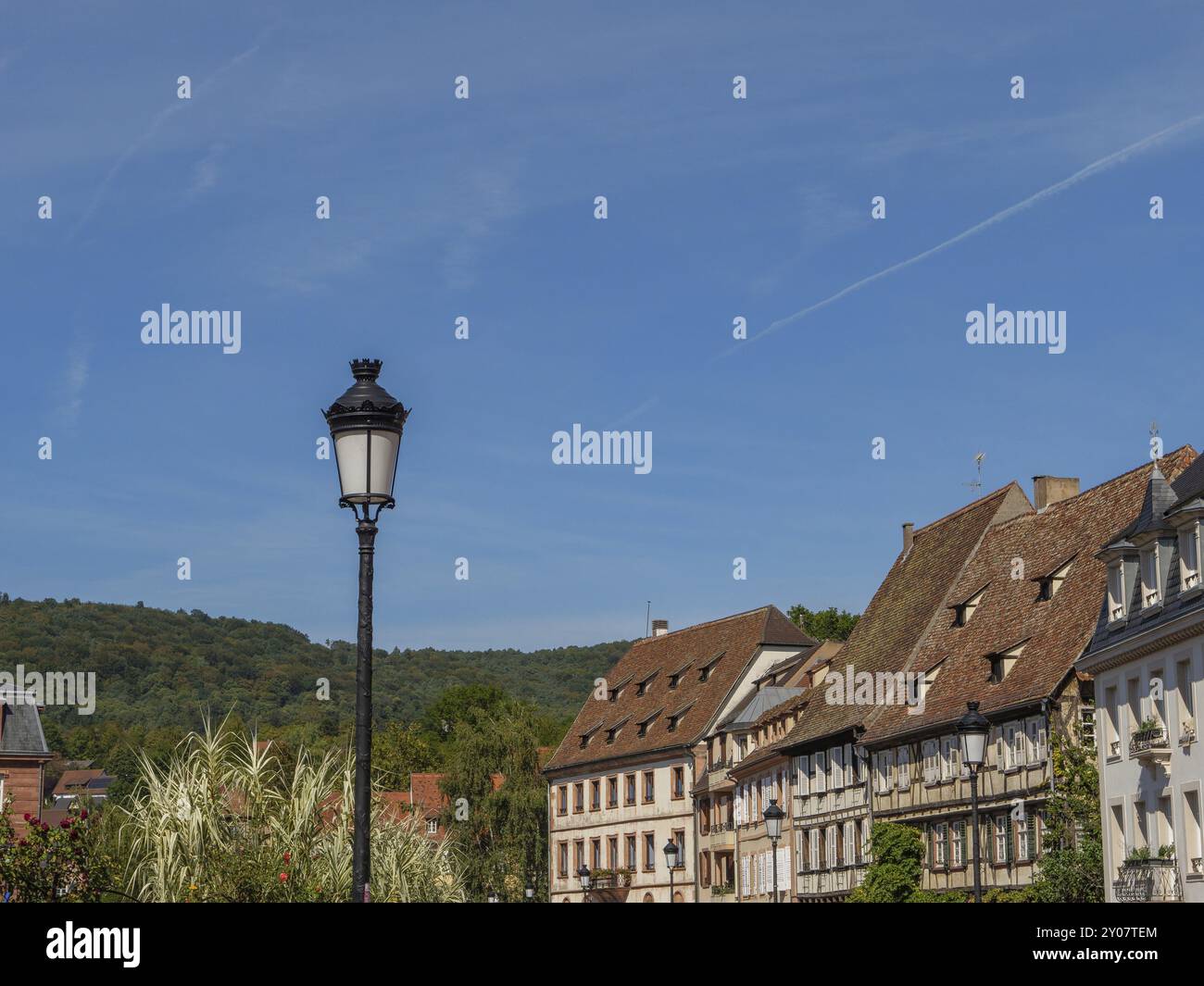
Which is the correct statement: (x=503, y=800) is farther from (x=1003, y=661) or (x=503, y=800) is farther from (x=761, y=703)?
(x=1003, y=661)

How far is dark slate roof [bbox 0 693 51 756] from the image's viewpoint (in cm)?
7325

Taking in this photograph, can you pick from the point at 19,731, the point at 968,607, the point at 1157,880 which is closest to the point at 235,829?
the point at 1157,880

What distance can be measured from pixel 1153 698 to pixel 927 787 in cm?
1218

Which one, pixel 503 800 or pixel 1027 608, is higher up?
pixel 1027 608

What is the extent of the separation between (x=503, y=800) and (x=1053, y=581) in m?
40.6

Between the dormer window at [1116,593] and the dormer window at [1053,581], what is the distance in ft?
22.8

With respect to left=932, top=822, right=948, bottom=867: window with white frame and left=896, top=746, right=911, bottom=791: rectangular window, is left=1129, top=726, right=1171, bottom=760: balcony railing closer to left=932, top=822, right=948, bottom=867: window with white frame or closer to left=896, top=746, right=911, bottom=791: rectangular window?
left=932, top=822, right=948, bottom=867: window with white frame

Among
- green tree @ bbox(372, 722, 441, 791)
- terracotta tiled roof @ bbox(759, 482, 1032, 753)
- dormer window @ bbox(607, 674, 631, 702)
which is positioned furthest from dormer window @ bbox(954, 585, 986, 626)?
green tree @ bbox(372, 722, 441, 791)

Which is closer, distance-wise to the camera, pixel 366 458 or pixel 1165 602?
pixel 366 458

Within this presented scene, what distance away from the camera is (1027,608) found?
184 ft

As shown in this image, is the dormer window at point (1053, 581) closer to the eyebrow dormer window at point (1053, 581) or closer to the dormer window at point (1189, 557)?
the eyebrow dormer window at point (1053, 581)

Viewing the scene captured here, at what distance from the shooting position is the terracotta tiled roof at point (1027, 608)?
5122cm
